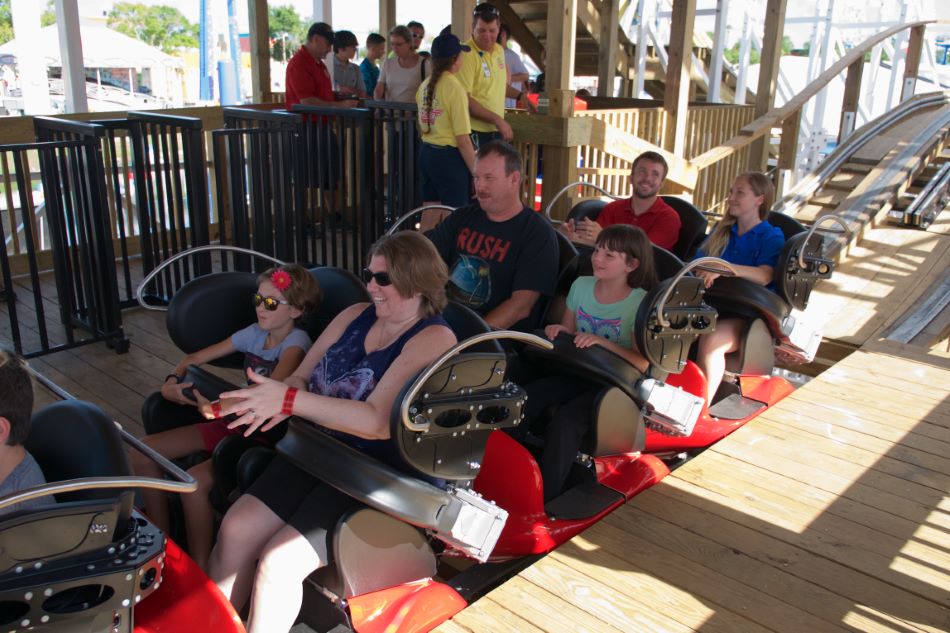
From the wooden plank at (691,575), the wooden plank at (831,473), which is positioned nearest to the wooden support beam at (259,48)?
the wooden plank at (831,473)

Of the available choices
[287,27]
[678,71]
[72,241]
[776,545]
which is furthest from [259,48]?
[287,27]

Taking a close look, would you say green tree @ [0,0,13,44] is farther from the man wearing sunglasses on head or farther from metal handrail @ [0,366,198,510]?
metal handrail @ [0,366,198,510]

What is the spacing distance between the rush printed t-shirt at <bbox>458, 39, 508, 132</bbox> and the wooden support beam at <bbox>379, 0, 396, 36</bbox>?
3.99 m

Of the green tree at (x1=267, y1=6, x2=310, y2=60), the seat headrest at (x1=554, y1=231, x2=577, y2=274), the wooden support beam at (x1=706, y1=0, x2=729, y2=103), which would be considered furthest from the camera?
the green tree at (x1=267, y1=6, x2=310, y2=60)

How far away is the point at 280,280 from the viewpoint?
2.41m

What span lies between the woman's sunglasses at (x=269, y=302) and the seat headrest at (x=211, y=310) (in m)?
0.19

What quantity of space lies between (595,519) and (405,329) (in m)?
0.96

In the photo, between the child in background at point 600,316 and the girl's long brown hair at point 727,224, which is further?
the girl's long brown hair at point 727,224

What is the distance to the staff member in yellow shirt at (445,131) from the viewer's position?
437 centimetres

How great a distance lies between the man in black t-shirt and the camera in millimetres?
2939

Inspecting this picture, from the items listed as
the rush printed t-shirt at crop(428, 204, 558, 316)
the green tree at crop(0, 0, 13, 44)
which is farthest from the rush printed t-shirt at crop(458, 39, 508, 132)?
the green tree at crop(0, 0, 13, 44)

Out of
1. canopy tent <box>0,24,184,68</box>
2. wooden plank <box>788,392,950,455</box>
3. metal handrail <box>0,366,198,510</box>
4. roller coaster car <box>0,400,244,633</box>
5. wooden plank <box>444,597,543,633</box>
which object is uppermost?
canopy tent <box>0,24,184,68</box>

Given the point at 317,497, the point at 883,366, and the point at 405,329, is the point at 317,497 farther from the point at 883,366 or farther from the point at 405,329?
the point at 883,366

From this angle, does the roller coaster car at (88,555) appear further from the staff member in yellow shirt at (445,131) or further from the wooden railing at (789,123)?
the wooden railing at (789,123)
